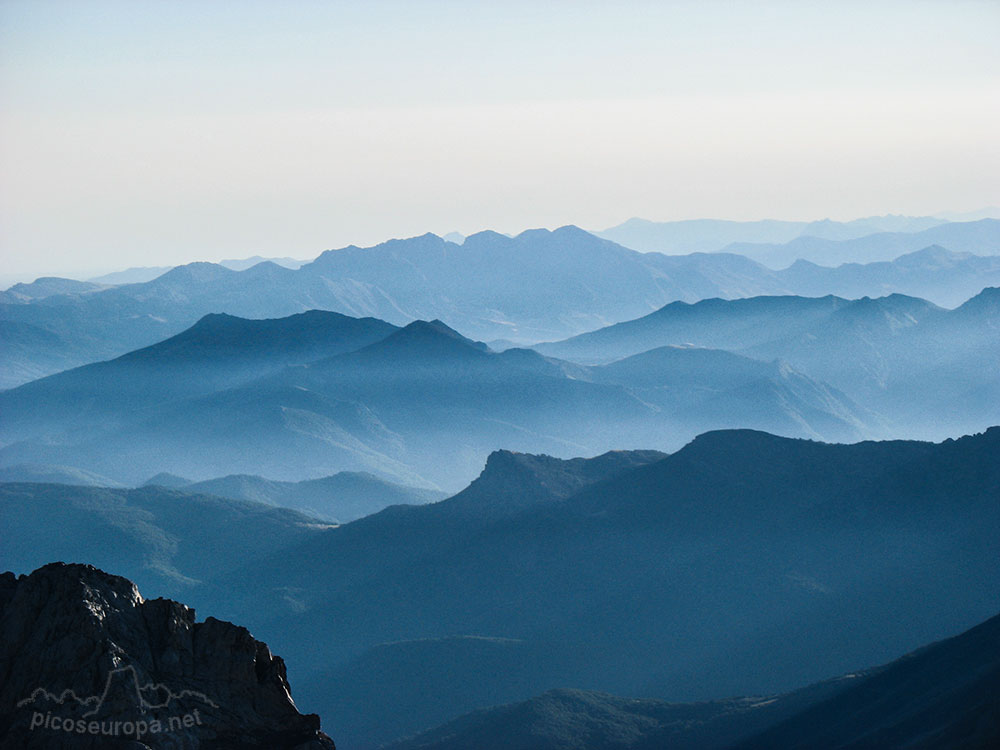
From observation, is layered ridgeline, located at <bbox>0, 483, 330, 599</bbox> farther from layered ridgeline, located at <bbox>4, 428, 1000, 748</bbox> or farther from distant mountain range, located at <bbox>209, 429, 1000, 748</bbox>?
distant mountain range, located at <bbox>209, 429, 1000, 748</bbox>

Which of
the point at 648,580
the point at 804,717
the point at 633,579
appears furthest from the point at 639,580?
the point at 804,717

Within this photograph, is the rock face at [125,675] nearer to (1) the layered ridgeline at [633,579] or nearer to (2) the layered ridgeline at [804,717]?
(2) the layered ridgeline at [804,717]

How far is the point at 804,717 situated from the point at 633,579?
4674cm

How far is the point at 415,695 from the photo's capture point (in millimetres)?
97188

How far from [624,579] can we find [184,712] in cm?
9414

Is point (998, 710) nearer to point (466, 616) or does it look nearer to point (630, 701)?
point (630, 701)

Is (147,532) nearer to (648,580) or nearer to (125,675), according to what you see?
(648,580)

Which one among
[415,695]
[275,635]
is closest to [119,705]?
[415,695]

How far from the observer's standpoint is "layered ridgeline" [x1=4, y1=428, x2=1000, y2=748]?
94500 mm

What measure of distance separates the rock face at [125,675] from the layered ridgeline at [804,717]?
34440mm

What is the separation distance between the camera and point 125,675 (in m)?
21.4

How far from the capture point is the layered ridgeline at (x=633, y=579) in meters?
94.5

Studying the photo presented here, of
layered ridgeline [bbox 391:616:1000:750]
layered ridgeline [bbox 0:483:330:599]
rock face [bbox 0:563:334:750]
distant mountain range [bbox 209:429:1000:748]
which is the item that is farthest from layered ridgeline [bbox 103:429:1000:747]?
rock face [bbox 0:563:334:750]

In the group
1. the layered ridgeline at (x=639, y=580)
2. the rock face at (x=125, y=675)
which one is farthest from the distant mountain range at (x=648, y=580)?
the rock face at (x=125, y=675)
